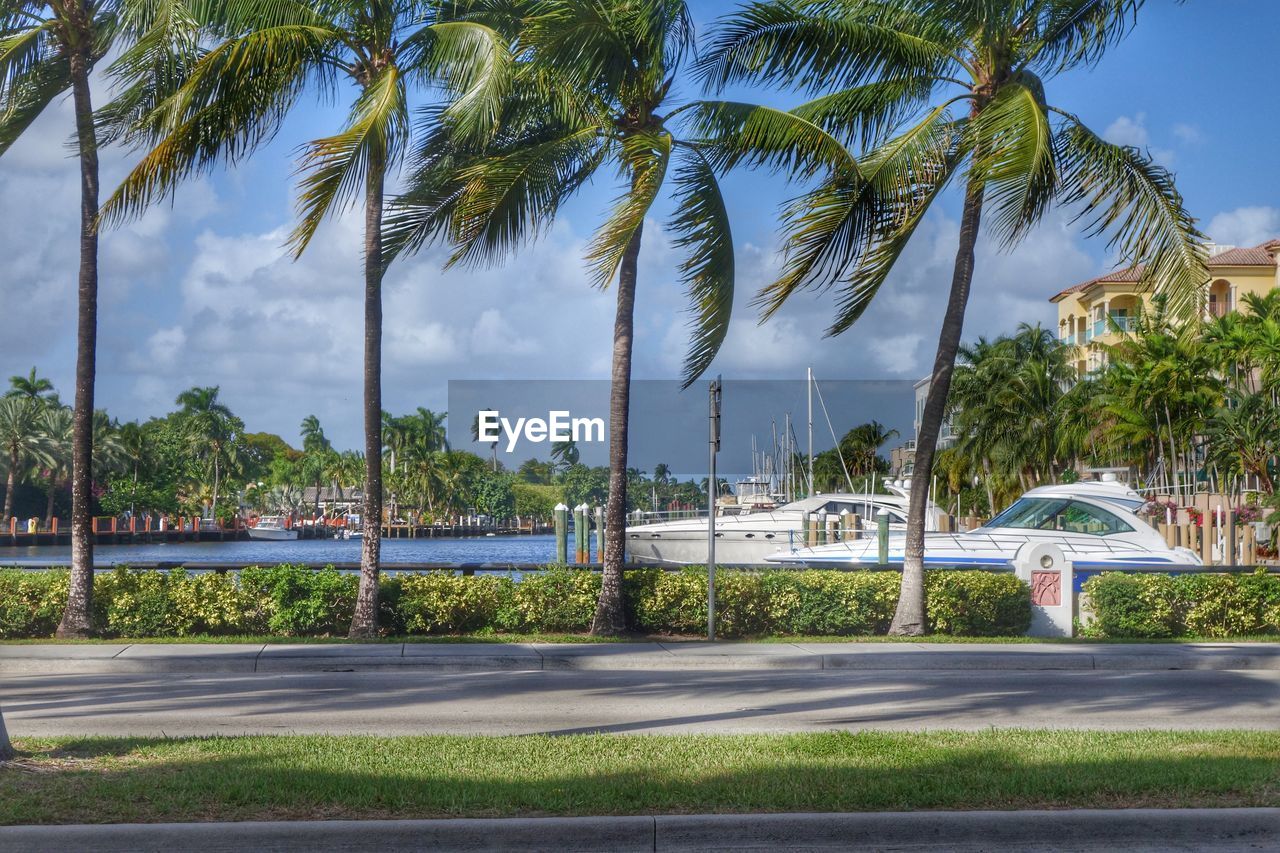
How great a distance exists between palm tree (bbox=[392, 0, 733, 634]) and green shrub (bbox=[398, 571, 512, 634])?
159 centimetres

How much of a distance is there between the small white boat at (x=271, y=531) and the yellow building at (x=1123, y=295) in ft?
241

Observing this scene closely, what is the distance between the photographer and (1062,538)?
25.3 meters

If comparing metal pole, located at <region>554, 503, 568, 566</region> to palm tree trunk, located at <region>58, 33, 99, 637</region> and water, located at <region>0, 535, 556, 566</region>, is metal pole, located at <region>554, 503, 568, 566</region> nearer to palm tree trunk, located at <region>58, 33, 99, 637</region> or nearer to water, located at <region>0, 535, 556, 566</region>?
water, located at <region>0, 535, 556, 566</region>

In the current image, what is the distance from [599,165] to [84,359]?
759cm

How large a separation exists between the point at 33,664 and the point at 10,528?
7692 centimetres

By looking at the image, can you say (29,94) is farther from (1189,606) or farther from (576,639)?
(1189,606)

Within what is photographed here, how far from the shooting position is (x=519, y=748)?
28.6 feet

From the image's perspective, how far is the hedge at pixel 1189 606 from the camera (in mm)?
19062

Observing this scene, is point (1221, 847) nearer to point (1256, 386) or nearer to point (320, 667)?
point (320, 667)

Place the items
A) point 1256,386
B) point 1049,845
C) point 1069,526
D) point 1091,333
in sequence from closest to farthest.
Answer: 1. point 1049,845
2. point 1069,526
3. point 1256,386
4. point 1091,333

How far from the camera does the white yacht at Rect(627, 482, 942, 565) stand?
31.9 meters

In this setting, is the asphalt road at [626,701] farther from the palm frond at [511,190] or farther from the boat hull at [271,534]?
the boat hull at [271,534]

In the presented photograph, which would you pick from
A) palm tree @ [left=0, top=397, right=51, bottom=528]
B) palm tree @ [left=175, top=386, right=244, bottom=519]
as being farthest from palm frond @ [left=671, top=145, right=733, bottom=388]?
palm tree @ [left=175, top=386, right=244, bottom=519]

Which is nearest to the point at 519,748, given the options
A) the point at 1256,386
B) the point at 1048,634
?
the point at 1048,634
